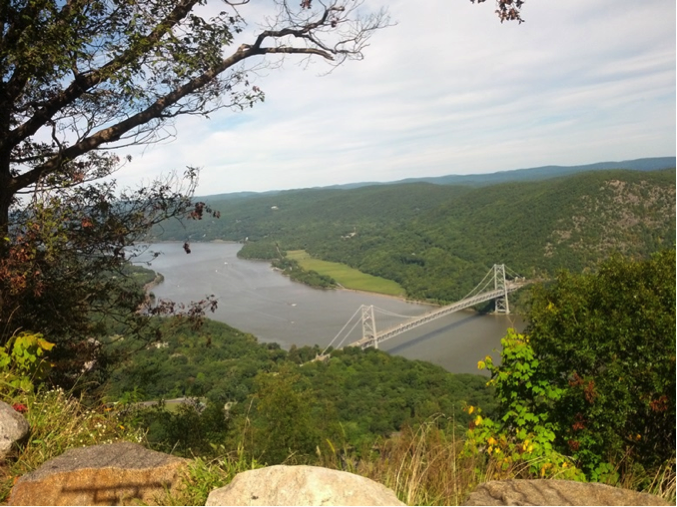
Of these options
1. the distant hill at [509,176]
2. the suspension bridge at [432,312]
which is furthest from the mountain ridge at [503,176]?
the suspension bridge at [432,312]

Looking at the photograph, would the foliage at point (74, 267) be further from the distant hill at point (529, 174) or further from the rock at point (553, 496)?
the distant hill at point (529, 174)

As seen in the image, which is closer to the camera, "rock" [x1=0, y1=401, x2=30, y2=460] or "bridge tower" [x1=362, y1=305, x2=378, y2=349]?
"rock" [x1=0, y1=401, x2=30, y2=460]

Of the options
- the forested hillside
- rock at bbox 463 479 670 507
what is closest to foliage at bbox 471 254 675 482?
rock at bbox 463 479 670 507

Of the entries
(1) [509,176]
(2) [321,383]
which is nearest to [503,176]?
(1) [509,176]

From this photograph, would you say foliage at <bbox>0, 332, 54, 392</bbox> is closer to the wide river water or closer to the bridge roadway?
the wide river water

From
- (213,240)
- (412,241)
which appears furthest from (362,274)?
(213,240)

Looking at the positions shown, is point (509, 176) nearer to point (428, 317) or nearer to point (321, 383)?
point (428, 317)

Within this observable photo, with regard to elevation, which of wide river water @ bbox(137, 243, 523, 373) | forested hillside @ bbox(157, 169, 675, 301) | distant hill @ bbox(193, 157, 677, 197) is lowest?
→ wide river water @ bbox(137, 243, 523, 373)
